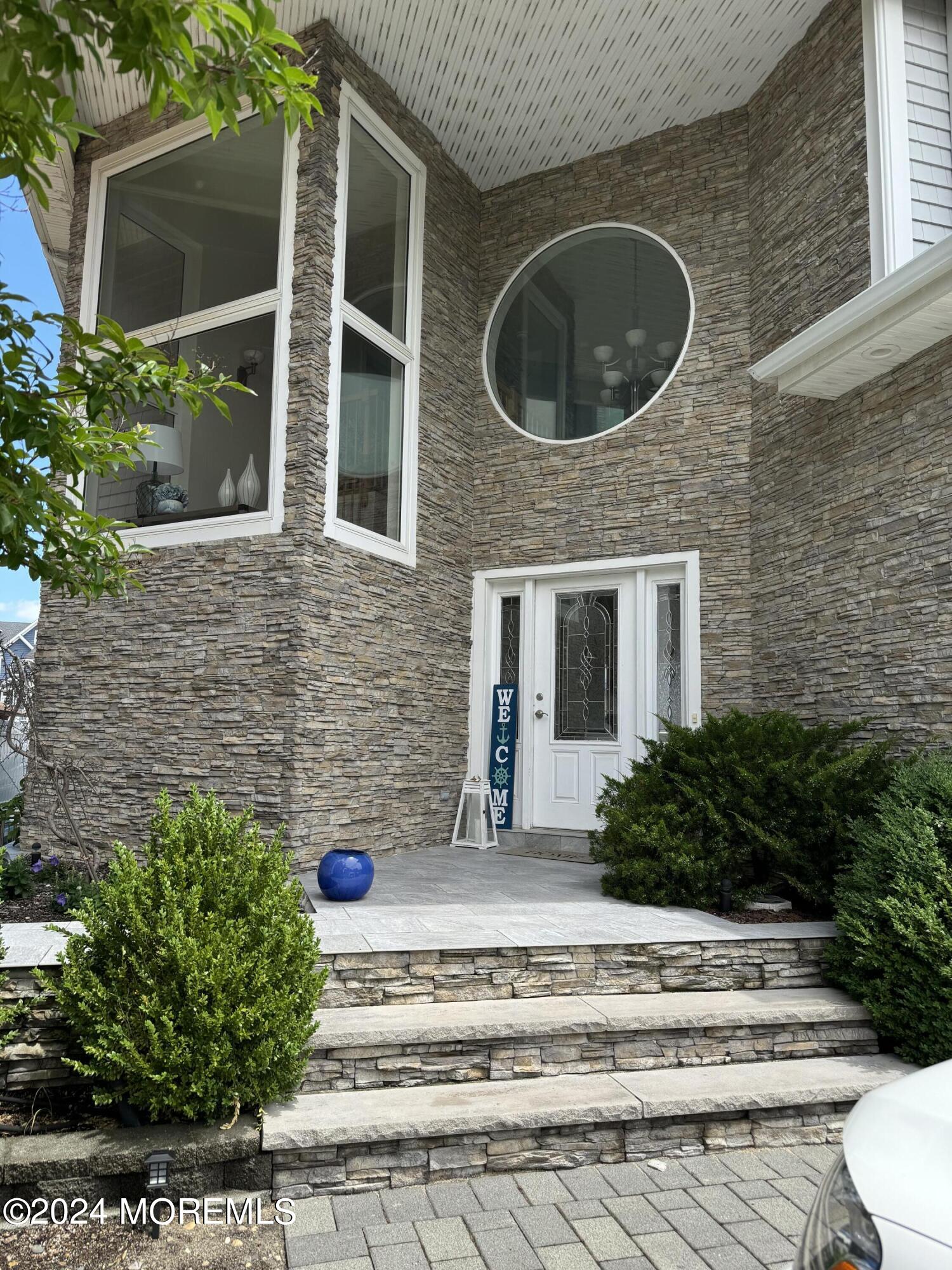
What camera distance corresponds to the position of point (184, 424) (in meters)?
6.36

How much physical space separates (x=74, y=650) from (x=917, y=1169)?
616cm

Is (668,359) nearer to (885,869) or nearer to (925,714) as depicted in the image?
(925,714)

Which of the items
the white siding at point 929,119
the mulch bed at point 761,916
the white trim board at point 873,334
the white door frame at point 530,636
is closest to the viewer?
the white trim board at point 873,334

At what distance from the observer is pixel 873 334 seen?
15.0 feet

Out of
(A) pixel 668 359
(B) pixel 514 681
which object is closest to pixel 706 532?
(A) pixel 668 359

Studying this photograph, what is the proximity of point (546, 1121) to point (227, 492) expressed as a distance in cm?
443

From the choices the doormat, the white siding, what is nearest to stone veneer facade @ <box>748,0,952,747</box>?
the white siding

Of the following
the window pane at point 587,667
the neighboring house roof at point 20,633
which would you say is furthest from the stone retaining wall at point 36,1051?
the neighboring house roof at point 20,633

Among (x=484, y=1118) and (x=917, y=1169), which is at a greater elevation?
(x=917, y=1169)

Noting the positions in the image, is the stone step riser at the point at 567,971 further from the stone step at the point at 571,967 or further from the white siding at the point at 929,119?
the white siding at the point at 929,119

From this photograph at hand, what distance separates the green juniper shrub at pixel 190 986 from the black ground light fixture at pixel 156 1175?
14cm

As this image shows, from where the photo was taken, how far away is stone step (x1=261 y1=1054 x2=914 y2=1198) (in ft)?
9.44

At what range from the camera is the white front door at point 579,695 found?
683 cm

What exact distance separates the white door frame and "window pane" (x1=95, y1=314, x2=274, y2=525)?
2.23 meters
